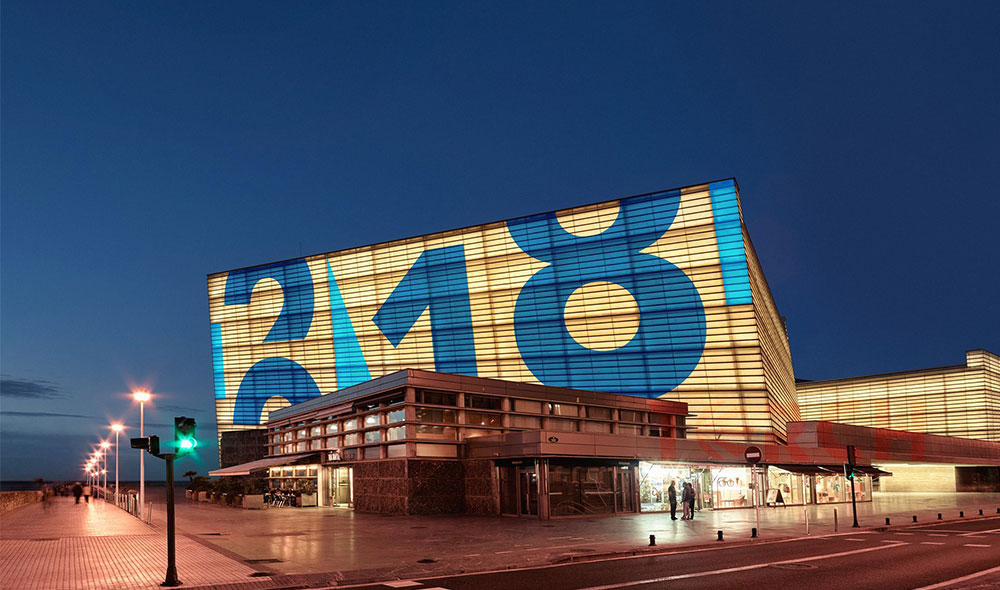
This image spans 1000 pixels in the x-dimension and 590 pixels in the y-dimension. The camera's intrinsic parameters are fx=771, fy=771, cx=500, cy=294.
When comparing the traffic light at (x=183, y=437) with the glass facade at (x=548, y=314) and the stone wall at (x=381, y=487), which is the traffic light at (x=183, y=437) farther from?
the glass facade at (x=548, y=314)

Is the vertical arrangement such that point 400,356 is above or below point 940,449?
above

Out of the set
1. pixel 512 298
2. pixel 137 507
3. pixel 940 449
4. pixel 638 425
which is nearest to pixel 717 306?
pixel 638 425

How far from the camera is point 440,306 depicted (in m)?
74.1

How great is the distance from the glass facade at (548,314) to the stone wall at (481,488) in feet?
15.9

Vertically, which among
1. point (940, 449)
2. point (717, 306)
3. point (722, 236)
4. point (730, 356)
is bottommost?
point (940, 449)

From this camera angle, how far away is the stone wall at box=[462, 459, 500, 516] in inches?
1494

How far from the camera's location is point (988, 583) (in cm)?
1508

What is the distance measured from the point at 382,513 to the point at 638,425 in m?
20.4

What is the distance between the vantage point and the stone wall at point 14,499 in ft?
155

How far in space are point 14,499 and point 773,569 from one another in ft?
175

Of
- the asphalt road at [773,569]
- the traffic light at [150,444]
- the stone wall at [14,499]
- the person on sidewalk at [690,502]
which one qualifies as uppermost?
the traffic light at [150,444]

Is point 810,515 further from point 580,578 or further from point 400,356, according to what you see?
point 400,356

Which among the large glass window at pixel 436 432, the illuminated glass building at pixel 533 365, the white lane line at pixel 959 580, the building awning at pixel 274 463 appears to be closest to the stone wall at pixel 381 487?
the illuminated glass building at pixel 533 365

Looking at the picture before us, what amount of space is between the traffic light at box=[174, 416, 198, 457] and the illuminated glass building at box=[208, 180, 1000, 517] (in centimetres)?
2022
